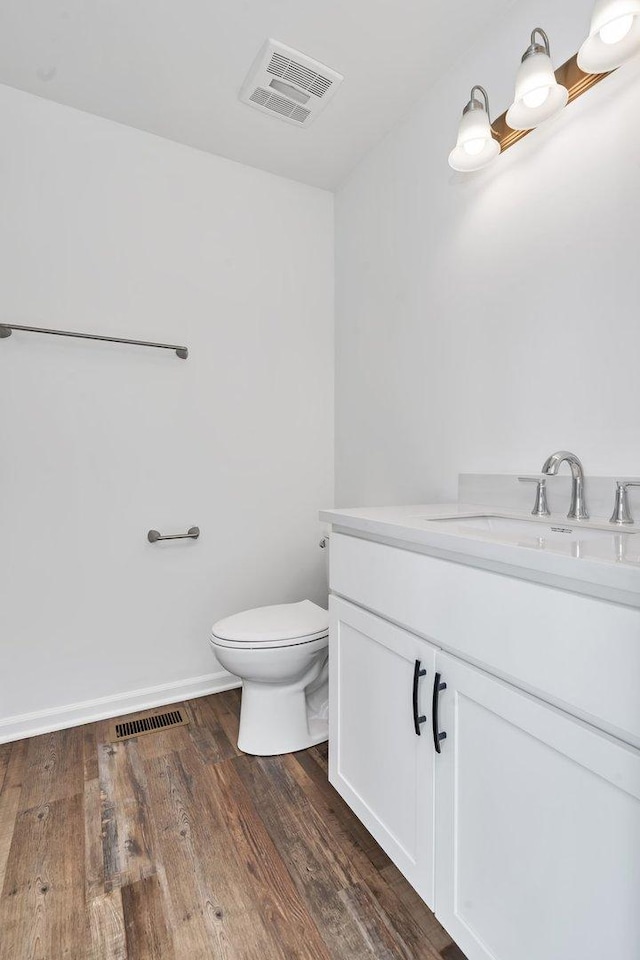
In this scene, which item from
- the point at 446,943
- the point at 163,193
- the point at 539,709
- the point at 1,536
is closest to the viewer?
the point at 539,709

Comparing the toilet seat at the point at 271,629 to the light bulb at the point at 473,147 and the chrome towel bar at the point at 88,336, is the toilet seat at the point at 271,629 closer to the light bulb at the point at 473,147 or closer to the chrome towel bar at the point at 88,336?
the chrome towel bar at the point at 88,336

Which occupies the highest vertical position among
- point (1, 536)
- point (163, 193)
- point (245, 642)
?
point (163, 193)

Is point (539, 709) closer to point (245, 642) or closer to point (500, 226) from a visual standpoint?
point (245, 642)

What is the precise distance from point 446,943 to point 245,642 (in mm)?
858

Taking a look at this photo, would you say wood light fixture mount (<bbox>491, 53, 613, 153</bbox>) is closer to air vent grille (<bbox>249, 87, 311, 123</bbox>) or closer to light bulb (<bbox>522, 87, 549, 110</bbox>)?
light bulb (<bbox>522, 87, 549, 110</bbox>)

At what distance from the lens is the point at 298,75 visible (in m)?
1.64

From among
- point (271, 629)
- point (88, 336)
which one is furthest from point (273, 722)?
point (88, 336)

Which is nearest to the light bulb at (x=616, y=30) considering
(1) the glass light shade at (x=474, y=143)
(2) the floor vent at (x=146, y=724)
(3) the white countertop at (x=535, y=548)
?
(1) the glass light shade at (x=474, y=143)

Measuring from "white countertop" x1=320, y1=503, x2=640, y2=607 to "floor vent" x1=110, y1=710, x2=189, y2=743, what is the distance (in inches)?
44.5

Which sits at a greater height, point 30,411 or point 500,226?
point 500,226

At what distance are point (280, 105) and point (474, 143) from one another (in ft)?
2.69

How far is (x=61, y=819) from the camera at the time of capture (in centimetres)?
135

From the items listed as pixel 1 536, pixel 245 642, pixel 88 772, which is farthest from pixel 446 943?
pixel 1 536

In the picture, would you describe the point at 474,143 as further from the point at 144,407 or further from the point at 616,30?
the point at 144,407
